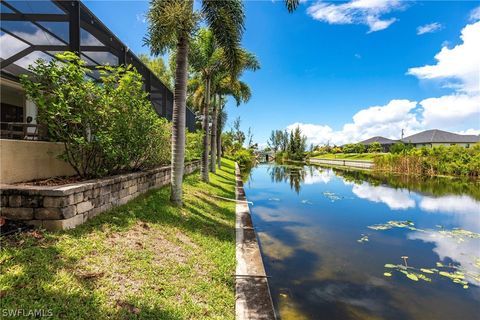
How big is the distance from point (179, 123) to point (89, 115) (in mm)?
2288

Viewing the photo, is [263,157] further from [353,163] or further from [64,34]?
[64,34]

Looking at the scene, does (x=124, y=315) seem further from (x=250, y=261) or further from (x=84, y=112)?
(x=84, y=112)

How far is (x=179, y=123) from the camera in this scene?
686 centimetres

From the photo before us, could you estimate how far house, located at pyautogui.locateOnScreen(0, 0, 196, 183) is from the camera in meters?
4.39

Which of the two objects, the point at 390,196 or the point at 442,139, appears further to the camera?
the point at 442,139

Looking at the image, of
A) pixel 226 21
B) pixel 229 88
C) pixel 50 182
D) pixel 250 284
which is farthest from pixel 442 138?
pixel 50 182

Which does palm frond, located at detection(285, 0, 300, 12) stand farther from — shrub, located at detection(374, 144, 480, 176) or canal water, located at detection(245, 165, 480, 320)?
shrub, located at detection(374, 144, 480, 176)

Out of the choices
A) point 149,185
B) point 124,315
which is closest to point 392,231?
point 149,185

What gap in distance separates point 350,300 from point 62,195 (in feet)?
16.3

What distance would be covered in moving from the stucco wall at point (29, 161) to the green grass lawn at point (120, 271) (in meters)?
1.37

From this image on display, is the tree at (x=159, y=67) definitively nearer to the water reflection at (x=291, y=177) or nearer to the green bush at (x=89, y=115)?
the water reflection at (x=291, y=177)

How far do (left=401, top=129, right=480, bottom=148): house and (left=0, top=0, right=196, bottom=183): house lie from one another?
57912mm

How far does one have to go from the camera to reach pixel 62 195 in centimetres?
374

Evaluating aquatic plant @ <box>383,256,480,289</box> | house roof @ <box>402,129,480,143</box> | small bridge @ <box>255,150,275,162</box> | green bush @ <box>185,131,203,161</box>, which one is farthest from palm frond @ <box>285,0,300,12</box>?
small bridge @ <box>255,150,275,162</box>
